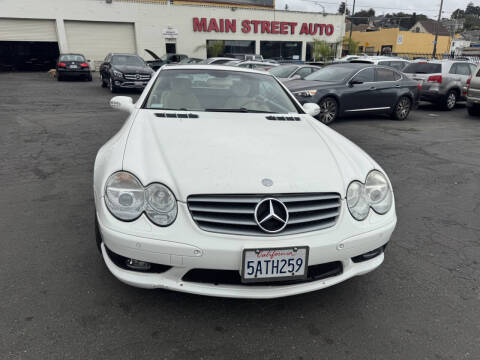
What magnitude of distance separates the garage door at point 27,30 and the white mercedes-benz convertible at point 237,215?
1173 inches

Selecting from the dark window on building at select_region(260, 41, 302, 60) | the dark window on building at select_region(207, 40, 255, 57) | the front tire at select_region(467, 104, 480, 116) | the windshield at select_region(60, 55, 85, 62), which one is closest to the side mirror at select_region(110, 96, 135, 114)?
the front tire at select_region(467, 104, 480, 116)

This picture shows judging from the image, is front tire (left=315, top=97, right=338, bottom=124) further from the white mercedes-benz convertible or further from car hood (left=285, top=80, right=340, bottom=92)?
the white mercedes-benz convertible

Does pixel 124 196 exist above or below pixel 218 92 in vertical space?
below

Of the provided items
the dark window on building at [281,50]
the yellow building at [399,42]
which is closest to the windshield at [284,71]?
the dark window on building at [281,50]

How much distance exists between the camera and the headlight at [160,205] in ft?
6.84

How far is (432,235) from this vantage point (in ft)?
11.5

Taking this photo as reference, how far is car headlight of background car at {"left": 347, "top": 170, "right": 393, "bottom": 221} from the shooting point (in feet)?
7.59

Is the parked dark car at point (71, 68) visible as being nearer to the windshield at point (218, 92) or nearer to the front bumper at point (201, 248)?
the windshield at point (218, 92)

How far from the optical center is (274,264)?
205 cm

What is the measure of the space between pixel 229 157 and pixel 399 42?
51.3 meters

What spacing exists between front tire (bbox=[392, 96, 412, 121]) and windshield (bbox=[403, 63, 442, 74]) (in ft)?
9.02

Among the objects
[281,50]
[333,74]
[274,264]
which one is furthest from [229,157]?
[281,50]

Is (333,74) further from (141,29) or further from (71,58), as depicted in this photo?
(141,29)

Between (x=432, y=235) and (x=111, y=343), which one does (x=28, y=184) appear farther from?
(x=432, y=235)
